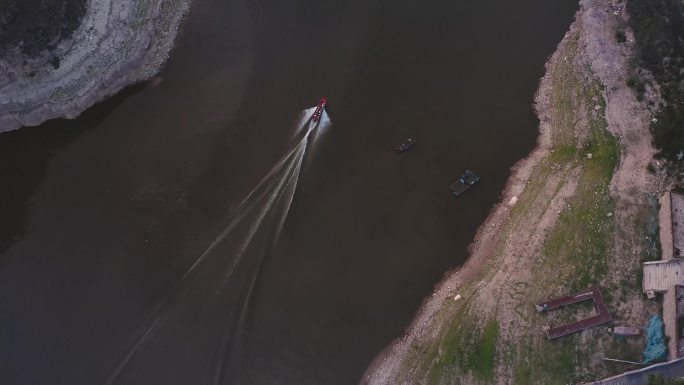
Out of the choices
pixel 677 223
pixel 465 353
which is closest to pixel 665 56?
pixel 677 223

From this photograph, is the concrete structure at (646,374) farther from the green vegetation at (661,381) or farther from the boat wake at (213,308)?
the boat wake at (213,308)

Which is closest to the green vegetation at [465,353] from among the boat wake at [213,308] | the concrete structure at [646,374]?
the concrete structure at [646,374]

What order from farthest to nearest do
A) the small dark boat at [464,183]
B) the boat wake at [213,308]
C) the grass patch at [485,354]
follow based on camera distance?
the small dark boat at [464,183], the boat wake at [213,308], the grass patch at [485,354]

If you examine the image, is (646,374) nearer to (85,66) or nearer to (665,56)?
(665,56)

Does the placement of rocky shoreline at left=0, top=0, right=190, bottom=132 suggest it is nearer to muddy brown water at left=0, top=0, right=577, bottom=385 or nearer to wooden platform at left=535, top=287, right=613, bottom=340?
muddy brown water at left=0, top=0, right=577, bottom=385

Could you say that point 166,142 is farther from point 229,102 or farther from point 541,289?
point 541,289

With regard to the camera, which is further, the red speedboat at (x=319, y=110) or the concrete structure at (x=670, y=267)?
the red speedboat at (x=319, y=110)
